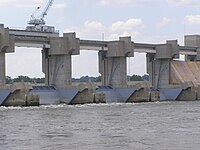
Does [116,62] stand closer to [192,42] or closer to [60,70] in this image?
[60,70]

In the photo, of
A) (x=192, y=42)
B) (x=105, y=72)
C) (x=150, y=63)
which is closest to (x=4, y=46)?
(x=105, y=72)

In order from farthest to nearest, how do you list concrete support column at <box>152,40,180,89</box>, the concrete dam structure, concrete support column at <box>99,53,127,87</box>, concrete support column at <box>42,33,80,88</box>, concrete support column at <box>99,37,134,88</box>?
concrete support column at <box>152,40,180,89</box> → concrete support column at <box>99,53,127,87</box> → concrete support column at <box>99,37,134,88</box> → concrete support column at <box>42,33,80,88</box> → the concrete dam structure

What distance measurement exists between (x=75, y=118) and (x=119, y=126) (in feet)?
27.9

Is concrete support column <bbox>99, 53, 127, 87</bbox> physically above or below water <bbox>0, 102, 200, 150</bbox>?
above

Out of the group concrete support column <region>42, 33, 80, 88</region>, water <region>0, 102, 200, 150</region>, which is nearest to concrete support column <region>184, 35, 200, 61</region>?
concrete support column <region>42, 33, 80, 88</region>

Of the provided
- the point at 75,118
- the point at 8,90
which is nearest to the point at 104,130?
the point at 75,118

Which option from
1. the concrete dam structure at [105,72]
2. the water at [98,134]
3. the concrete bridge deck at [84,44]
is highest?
the concrete bridge deck at [84,44]

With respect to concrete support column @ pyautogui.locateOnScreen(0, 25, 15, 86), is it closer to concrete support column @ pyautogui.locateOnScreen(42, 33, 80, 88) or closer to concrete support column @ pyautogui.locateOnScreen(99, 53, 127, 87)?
concrete support column @ pyautogui.locateOnScreen(42, 33, 80, 88)

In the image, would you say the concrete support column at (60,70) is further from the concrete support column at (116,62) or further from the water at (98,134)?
the water at (98,134)

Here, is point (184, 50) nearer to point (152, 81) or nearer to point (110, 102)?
point (152, 81)

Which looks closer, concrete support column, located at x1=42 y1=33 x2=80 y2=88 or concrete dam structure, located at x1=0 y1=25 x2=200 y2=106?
concrete dam structure, located at x1=0 y1=25 x2=200 y2=106

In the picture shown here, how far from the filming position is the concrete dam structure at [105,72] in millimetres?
68250

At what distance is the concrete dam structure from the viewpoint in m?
68.2

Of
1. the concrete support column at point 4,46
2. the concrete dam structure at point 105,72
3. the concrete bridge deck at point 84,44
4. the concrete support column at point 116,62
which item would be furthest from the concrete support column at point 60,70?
the concrete support column at point 4,46
